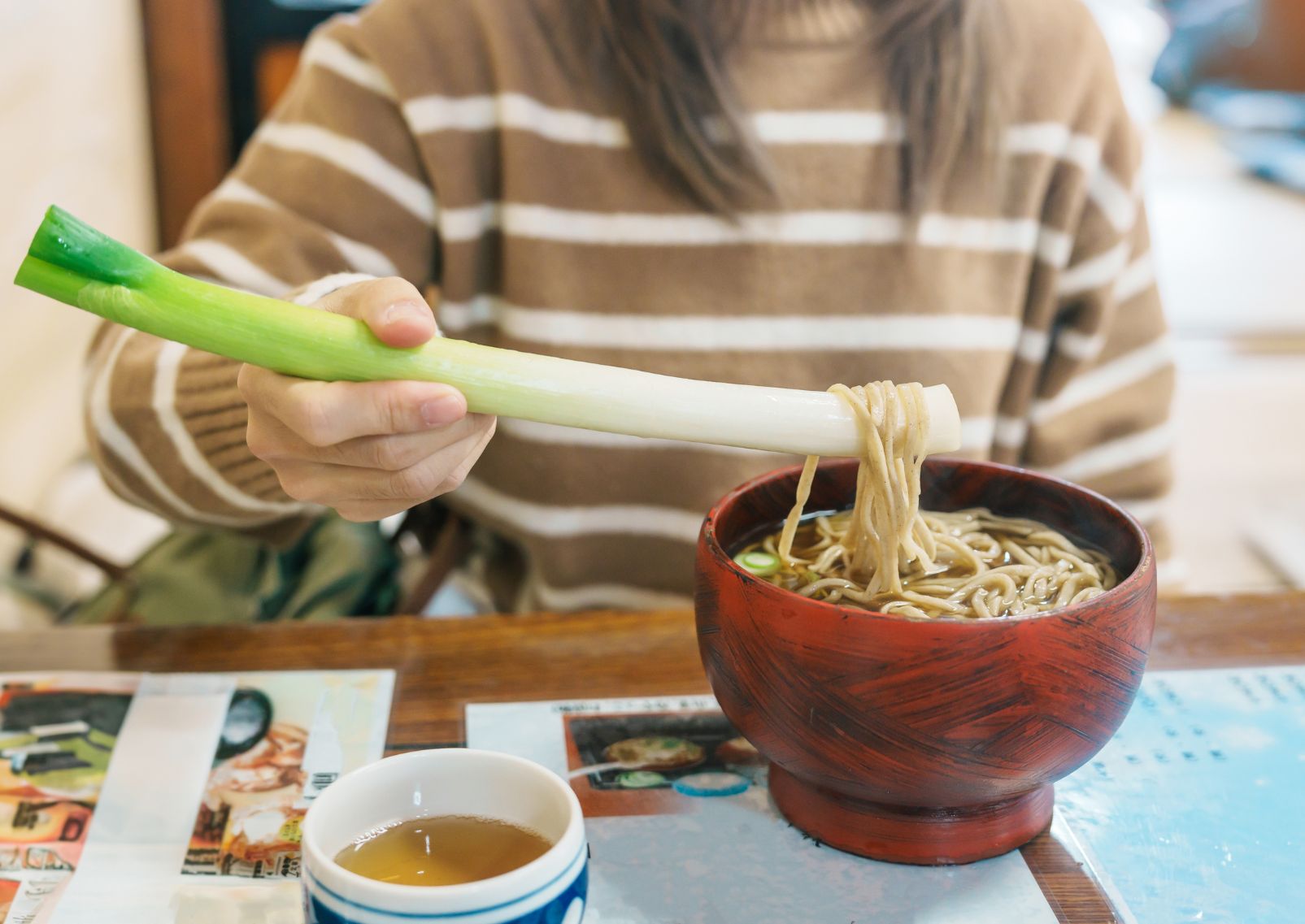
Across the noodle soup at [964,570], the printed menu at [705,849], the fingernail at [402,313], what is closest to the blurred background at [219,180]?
the noodle soup at [964,570]

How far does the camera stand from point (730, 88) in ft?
4.37

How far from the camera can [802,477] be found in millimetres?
855

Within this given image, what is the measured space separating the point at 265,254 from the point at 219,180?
1.77 meters

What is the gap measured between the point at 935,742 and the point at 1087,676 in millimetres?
99

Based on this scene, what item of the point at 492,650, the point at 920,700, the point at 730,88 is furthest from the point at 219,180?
the point at 920,700

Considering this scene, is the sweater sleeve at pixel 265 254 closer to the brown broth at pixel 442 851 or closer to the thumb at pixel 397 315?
the thumb at pixel 397 315

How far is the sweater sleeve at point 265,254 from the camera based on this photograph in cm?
112

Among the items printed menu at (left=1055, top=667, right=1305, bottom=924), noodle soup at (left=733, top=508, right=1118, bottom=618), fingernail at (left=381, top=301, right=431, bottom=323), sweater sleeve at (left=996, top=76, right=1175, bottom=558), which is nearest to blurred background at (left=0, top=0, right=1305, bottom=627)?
sweater sleeve at (left=996, top=76, right=1175, bottom=558)

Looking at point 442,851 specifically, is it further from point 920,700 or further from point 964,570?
point 964,570

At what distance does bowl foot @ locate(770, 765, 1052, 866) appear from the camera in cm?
77

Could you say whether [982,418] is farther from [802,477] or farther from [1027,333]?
[802,477]

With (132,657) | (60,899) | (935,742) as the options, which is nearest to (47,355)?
(132,657)

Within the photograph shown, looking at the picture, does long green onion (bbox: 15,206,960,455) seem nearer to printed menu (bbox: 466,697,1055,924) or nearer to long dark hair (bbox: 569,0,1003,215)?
printed menu (bbox: 466,697,1055,924)

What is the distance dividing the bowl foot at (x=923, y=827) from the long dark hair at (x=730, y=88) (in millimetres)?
778
